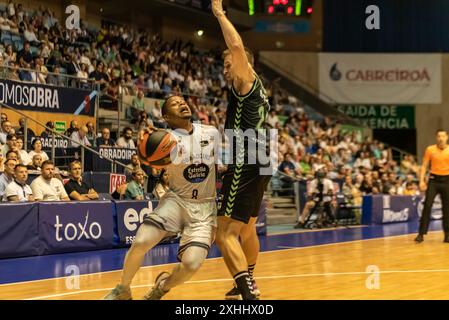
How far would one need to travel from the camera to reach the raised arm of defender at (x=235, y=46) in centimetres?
615

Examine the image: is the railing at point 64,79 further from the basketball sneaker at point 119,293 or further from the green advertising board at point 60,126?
the basketball sneaker at point 119,293

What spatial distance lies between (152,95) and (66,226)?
1054cm

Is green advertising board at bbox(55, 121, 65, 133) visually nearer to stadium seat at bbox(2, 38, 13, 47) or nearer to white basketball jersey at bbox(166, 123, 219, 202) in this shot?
stadium seat at bbox(2, 38, 13, 47)

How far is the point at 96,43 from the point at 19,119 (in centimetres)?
607

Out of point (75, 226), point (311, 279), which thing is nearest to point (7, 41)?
point (75, 226)

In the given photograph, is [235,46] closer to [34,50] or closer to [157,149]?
[157,149]

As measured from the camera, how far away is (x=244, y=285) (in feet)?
20.2

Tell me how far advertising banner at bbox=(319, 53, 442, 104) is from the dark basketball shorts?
1031 inches

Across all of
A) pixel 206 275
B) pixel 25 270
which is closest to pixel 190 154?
pixel 206 275

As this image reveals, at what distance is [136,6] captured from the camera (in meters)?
26.1

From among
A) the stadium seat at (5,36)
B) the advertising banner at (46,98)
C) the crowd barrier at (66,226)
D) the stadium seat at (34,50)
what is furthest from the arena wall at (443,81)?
the crowd barrier at (66,226)

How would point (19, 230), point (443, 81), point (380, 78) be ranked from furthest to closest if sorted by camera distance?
point (443, 81), point (380, 78), point (19, 230)

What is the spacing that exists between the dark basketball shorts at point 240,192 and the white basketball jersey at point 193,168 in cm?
15
